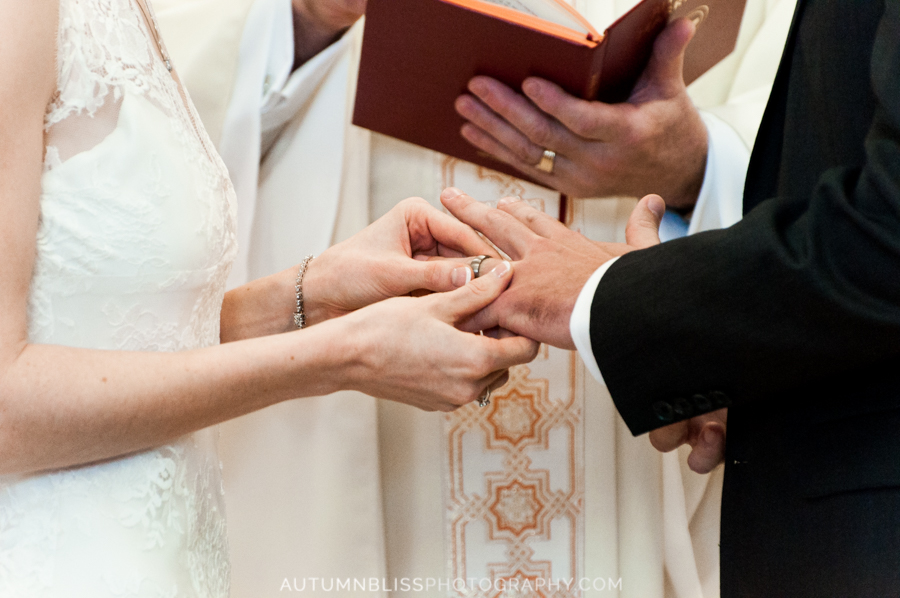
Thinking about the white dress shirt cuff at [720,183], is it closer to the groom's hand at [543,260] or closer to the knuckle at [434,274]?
the groom's hand at [543,260]

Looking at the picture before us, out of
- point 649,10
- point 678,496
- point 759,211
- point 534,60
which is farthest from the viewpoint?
point 678,496

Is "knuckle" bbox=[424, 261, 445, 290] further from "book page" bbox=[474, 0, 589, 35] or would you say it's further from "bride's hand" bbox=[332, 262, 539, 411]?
"book page" bbox=[474, 0, 589, 35]

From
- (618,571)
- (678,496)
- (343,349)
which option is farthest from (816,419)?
(618,571)

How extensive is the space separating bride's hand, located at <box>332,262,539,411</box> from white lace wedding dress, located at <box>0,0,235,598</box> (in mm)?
301

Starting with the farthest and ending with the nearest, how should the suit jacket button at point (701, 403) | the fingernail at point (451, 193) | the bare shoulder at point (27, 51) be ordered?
the fingernail at point (451, 193), the suit jacket button at point (701, 403), the bare shoulder at point (27, 51)

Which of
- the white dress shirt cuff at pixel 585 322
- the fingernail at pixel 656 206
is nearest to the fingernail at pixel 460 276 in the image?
the white dress shirt cuff at pixel 585 322

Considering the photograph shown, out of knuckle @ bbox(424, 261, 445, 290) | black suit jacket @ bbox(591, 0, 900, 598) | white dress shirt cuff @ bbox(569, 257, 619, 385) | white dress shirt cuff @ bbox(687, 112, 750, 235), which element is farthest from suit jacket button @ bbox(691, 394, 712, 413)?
white dress shirt cuff @ bbox(687, 112, 750, 235)

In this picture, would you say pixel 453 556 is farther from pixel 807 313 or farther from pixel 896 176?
pixel 896 176

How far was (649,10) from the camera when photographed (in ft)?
4.87

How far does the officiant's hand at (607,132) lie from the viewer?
171cm

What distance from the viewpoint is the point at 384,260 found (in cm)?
163

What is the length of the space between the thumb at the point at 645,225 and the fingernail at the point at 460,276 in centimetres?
33

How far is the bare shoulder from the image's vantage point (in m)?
0.98

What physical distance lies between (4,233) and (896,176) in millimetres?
1219
